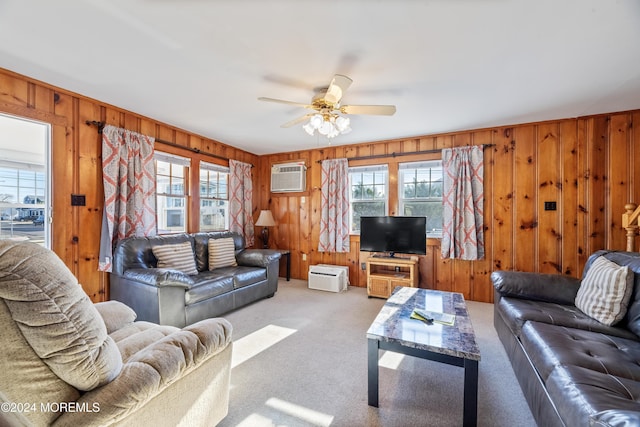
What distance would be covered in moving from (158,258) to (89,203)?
35.4 inches

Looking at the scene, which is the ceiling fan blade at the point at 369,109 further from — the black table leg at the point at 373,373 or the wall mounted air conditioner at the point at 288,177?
the wall mounted air conditioner at the point at 288,177

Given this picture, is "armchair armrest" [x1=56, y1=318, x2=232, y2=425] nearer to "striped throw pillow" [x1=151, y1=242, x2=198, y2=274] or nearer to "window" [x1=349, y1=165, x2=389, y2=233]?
"striped throw pillow" [x1=151, y1=242, x2=198, y2=274]

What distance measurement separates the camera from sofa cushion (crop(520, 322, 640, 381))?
1.36 m

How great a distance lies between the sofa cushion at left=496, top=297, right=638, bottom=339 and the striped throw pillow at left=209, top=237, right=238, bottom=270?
330 cm

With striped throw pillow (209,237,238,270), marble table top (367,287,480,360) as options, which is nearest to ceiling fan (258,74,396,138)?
marble table top (367,287,480,360)

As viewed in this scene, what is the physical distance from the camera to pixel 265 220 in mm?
4898

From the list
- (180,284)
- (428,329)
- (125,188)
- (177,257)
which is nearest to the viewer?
(428,329)

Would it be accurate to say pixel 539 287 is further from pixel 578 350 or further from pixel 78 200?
pixel 78 200

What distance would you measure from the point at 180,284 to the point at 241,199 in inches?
95.3

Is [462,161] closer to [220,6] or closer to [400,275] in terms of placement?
[400,275]

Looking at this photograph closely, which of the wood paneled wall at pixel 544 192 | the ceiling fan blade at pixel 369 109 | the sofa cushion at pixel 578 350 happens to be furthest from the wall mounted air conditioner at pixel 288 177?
the sofa cushion at pixel 578 350

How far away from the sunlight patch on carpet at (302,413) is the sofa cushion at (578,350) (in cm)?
125

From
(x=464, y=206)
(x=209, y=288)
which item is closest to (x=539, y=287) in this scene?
(x=464, y=206)

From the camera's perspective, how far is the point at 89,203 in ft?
9.22
